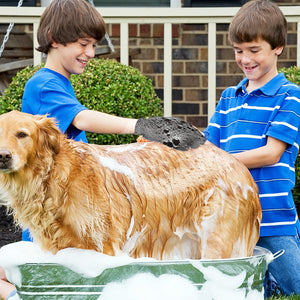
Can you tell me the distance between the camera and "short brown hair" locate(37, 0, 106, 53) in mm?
2160

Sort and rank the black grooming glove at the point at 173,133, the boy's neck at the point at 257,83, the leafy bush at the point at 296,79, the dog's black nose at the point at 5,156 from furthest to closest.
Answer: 1. the leafy bush at the point at 296,79
2. the boy's neck at the point at 257,83
3. the black grooming glove at the point at 173,133
4. the dog's black nose at the point at 5,156

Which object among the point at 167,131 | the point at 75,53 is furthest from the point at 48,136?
the point at 75,53

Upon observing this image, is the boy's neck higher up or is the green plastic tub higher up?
the boy's neck

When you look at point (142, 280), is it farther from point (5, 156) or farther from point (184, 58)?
point (184, 58)

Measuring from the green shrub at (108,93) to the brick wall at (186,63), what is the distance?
7.35 feet

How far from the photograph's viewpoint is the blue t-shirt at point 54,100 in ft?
6.80

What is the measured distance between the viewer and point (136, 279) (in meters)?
1.61

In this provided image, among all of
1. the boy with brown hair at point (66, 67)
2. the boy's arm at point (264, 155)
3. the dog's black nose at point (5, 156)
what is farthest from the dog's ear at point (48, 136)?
the boy's arm at point (264, 155)

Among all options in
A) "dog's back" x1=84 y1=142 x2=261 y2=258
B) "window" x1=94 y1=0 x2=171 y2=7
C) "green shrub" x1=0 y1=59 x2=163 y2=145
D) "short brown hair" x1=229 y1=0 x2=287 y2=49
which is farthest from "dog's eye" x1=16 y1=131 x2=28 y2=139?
"window" x1=94 y1=0 x2=171 y2=7

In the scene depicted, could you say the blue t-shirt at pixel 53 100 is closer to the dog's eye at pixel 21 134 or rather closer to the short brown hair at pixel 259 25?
the dog's eye at pixel 21 134

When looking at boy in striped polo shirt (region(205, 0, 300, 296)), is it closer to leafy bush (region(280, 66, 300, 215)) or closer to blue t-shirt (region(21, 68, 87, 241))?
blue t-shirt (region(21, 68, 87, 241))

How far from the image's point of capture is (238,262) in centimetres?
163

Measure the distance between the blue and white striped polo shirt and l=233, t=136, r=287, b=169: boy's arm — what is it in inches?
2.3

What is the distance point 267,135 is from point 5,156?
1.34m
